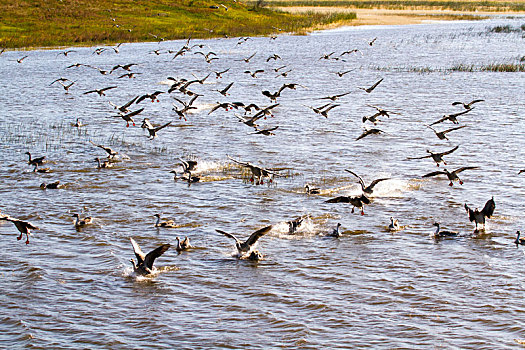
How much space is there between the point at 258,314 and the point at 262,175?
30.4ft

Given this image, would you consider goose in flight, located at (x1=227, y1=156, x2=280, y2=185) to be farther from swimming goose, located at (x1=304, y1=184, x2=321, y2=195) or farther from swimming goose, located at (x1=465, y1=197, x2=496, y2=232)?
swimming goose, located at (x1=465, y1=197, x2=496, y2=232)

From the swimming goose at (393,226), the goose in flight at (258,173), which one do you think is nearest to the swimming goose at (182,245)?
the goose in flight at (258,173)

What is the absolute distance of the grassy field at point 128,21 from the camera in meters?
71.9

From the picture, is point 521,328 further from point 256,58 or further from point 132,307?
point 256,58

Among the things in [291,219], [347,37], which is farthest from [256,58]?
[291,219]

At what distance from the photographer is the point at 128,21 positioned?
82000 millimetres

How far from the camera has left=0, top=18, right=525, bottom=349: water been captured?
12734 millimetres

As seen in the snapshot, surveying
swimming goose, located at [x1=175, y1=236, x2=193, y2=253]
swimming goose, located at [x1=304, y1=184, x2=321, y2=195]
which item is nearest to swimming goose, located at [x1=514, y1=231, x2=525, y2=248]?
swimming goose, located at [x1=304, y1=184, x2=321, y2=195]

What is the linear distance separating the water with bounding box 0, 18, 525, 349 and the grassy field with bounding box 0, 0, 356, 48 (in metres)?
34.1

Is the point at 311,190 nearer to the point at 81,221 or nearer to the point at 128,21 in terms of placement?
the point at 81,221

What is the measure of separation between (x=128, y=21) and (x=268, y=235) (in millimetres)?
69730

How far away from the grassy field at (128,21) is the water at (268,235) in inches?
1344

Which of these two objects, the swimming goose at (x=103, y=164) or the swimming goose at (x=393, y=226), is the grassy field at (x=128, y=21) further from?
the swimming goose at (x=393, y=226)

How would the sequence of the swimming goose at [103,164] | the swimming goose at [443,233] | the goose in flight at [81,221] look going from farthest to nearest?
the swimming goose at [103,164] → the goose in flight at [81,221] → the swimming goose at [443,233]
